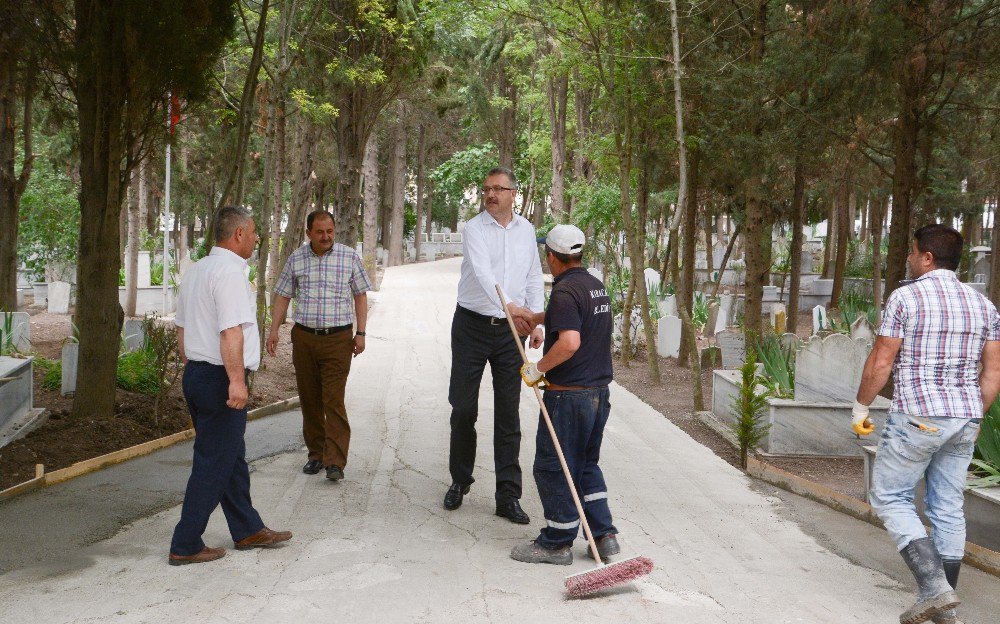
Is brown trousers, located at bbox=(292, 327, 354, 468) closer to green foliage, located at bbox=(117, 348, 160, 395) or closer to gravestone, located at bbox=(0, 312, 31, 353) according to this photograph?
green foliage, located at bbox=(117, 348, 160, 395)

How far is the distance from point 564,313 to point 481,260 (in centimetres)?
119

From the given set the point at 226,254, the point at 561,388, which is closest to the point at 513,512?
the point at 561,388

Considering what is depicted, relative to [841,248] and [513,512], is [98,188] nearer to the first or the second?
[513,512]

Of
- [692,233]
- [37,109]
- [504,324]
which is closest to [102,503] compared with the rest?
[504,324]

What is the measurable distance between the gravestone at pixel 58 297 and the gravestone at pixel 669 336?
1347cm

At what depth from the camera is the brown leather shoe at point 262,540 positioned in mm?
5551

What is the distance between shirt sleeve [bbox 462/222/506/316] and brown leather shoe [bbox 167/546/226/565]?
2211mm

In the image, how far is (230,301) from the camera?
17.0 ft

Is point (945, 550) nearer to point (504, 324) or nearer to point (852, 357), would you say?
point (504, 324)

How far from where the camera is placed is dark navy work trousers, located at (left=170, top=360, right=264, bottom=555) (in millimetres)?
5227

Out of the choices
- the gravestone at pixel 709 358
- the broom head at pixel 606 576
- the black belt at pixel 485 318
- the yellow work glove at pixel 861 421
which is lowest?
the broom head at pixel 606 576

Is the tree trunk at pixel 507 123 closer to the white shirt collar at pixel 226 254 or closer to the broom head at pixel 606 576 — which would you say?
the white shirt collar at pixel 226 254

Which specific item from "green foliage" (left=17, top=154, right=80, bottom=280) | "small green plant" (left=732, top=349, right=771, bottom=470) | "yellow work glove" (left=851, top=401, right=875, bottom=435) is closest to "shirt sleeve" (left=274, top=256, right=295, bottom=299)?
"small green plant" (left=732, top=349, right=771, bottom=470)

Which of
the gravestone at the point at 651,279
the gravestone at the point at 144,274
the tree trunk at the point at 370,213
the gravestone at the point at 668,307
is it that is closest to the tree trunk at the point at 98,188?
the gravestone at the point at 668,307
